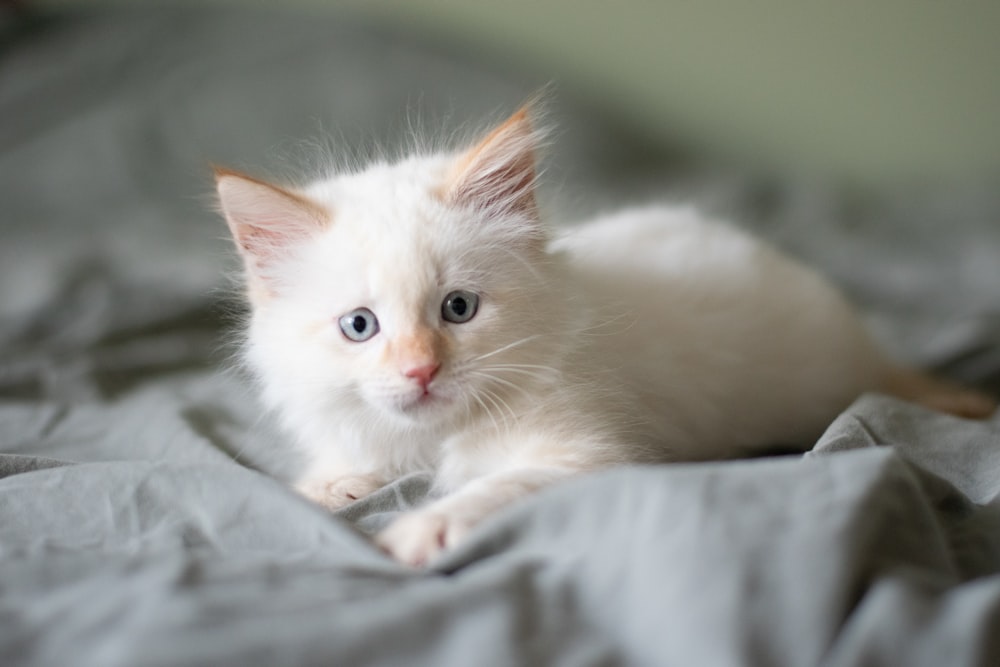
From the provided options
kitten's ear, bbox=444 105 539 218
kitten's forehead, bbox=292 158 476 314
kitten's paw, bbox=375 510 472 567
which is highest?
kitten's ear, bbox=444 105 539 218

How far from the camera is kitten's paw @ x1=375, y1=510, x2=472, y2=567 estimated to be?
975 millimetres

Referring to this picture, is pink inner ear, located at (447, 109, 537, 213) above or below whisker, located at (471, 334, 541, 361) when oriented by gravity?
above

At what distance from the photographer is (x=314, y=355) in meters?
1.25

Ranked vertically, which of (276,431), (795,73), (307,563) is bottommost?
(276,431)

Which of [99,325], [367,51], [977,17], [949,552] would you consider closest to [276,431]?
[99,325]

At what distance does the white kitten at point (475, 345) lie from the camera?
1.19 metres

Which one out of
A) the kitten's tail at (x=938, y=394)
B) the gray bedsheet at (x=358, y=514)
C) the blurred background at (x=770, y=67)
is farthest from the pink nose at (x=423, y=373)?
the blurred background at (x=770, y=67)

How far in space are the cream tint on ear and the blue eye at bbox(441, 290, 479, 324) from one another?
0.22 m

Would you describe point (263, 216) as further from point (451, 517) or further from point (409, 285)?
point (451, 517)

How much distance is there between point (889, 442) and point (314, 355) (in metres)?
0.87

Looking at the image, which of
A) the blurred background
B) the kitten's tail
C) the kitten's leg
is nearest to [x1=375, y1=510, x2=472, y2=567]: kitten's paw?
the kitten's leg

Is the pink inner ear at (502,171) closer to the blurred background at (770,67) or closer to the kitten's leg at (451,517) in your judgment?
the kitten's leg at (451,517)

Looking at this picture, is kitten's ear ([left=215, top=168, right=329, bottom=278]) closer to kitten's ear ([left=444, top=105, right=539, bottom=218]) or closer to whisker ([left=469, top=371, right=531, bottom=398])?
kitten's ear ([left=444, top=105, right=539, bottom=218])

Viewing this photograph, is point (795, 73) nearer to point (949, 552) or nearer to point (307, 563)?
point (949, 552)
